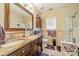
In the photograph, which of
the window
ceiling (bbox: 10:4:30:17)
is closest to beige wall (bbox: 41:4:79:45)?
the window

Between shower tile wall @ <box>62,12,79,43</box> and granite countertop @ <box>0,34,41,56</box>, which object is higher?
shower tile wall @ <box>62,12,79,43</box>

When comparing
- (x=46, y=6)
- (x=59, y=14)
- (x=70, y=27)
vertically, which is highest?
(x=46, y=6)

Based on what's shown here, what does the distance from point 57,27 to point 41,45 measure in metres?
0.34

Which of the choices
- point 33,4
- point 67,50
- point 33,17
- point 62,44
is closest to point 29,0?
point 33,4

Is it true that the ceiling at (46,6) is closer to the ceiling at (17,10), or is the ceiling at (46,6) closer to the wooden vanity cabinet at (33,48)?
the ceiling at (17,10)

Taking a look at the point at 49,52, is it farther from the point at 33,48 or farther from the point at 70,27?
the point at 70,27

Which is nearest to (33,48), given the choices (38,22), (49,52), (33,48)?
(33,48)

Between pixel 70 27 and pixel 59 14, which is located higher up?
pixel 59 14

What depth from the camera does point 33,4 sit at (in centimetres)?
153

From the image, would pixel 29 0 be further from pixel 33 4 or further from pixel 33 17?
pixel 33 17

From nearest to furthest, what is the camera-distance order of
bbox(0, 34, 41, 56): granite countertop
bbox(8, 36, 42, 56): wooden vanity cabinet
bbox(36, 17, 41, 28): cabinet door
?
1. bbox(0, 34, 41, 56): granite countertop
2. bbox(8, 36, 42, 56): wooden vanity cabinet
3. bbox(36, 17, 41, 28): cabinet door

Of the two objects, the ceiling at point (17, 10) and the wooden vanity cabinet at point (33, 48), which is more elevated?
the ceiling at point (17, 10)

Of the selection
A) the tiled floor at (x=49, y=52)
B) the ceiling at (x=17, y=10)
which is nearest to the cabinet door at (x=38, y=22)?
the ceiling at (x=17, y=10)

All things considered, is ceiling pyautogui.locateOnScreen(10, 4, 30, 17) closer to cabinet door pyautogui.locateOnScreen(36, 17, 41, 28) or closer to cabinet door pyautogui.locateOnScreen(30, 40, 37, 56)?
cabinet door pyautogui.locateOnScreen(36, 17, 41, 28)
